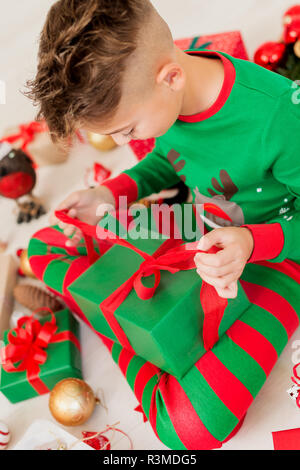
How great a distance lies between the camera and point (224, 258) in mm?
563

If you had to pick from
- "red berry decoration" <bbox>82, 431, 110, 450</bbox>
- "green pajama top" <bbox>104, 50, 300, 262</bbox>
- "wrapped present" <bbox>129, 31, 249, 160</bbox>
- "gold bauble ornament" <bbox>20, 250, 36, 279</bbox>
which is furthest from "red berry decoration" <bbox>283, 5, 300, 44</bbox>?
"red berry decoration" <bbox>82, 431, 110, 450</bbox>

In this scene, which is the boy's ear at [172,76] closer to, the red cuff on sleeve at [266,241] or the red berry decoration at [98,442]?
the red cuff on sleeve at [266,241]

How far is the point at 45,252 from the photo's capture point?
36.9 inches

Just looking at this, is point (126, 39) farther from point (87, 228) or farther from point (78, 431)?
point (78, 431)

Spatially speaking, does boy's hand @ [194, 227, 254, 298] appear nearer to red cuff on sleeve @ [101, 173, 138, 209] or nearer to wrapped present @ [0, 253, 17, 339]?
red cuff on sleeve @ [101, 173, 138, 209]

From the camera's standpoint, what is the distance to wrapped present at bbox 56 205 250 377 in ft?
2.09

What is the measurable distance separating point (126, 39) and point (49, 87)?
0.11m

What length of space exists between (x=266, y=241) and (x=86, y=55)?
0.34 meters

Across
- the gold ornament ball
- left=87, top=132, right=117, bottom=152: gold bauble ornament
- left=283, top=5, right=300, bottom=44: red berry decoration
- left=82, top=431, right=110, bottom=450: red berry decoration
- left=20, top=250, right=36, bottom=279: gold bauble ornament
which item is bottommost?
left=82, top=431, right=110, bottom=450: red berry decoration

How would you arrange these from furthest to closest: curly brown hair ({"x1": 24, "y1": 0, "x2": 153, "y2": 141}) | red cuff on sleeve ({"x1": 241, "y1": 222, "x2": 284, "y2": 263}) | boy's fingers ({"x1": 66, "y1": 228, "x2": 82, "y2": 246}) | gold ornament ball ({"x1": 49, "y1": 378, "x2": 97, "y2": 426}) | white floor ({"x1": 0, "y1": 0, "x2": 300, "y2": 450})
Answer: white floor ({"x1": 0, "y1": 0, "x2": 300, "y2": 450})
boy's fingers ({"x1": 66, "y1": 228, "x2": 82, "y2": 246})
gold ornament ball ({"x1": 49, "y1": 378, "x2": 97, "y2": 426})
red cuff on sleeve ({"x1": 241, "y1": 222, "x2": 284, "y2": 263})
curly brown hair ({"x1": 24, "y1": 0, "x2": 153, "y2": 141})

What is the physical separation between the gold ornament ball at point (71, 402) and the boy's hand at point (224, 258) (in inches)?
12.7

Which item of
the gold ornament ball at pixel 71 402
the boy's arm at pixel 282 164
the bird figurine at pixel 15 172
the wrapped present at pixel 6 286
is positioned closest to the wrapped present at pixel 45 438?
the gold ornament ball at pixel 71 402

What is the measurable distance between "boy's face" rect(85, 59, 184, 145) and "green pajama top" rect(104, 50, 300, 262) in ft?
0.24

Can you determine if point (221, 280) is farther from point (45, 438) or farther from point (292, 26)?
point (292, 26)
